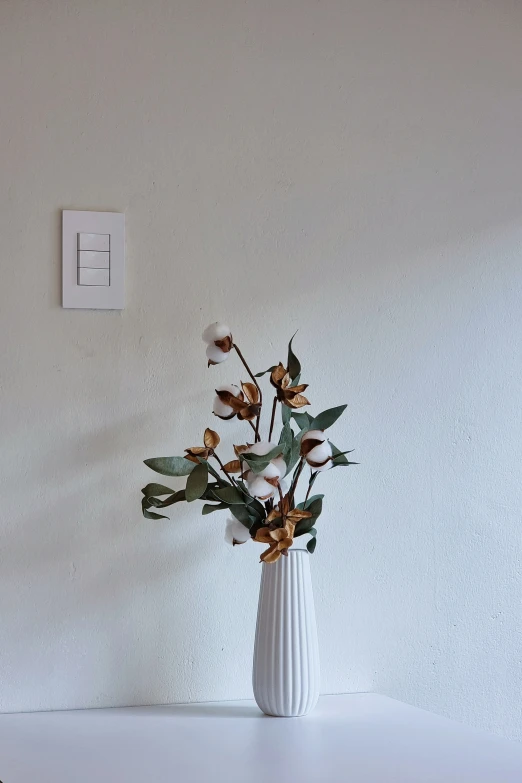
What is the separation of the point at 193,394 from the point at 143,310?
0.16 meters

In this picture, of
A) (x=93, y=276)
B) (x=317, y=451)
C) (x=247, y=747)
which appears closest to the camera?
(x=247, y=747)

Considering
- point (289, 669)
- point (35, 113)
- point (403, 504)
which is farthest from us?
point (403, 504)

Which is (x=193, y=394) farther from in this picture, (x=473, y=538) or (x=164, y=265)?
(x=473, y=538)

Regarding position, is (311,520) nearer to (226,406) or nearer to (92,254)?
(226,406)

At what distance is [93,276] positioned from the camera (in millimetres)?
1300

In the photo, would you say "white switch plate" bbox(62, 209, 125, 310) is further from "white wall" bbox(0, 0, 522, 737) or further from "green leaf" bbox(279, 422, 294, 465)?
"green leaf" bbox(279, 422, 294, 465)

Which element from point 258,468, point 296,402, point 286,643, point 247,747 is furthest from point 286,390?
point 247,747

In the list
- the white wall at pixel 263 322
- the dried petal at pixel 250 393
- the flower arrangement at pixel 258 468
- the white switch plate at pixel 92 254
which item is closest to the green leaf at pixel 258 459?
the flower arrangement at pixel 258 468

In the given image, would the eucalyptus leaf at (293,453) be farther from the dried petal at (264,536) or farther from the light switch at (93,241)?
the light switch at (93,241)

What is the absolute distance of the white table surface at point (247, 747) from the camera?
37.5 inches

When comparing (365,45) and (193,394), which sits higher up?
(365,45)

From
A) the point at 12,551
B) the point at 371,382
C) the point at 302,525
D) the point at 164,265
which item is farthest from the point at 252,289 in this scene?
the point at 12,551

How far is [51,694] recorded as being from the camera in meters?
1.26

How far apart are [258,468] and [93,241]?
0.47 m
